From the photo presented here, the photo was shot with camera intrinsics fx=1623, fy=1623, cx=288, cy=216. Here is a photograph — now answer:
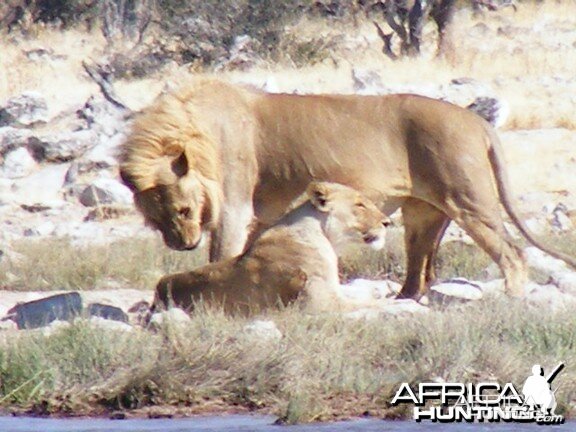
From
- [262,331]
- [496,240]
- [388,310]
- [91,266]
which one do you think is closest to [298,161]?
[496,240]

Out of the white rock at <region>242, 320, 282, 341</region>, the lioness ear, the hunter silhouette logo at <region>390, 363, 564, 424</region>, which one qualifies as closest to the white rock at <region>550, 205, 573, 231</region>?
the lioness ear

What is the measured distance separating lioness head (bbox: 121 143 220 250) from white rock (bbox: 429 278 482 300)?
1.50m

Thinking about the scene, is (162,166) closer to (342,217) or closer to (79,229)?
(342,217)

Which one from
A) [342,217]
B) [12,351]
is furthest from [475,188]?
[12,351]

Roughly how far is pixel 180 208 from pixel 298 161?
86 centimetres

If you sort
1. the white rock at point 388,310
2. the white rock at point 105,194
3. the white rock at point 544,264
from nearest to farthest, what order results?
the white rock at point 388,310 → the white rock at point 544,264 → the white rock at point 105,194

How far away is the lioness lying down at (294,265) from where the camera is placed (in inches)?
372

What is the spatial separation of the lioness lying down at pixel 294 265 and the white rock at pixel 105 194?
5.43 metres

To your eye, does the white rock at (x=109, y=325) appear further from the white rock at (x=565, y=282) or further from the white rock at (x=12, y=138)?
the white rock at (x=12, y=138)

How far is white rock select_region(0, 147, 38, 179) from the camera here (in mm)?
16500

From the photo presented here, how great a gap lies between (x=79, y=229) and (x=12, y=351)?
6.20 m

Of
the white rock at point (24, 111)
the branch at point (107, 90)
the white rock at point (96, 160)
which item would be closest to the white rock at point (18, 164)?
the white rock at point (96, 160)

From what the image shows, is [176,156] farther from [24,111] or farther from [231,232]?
[24,111]

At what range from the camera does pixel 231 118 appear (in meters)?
10.4
